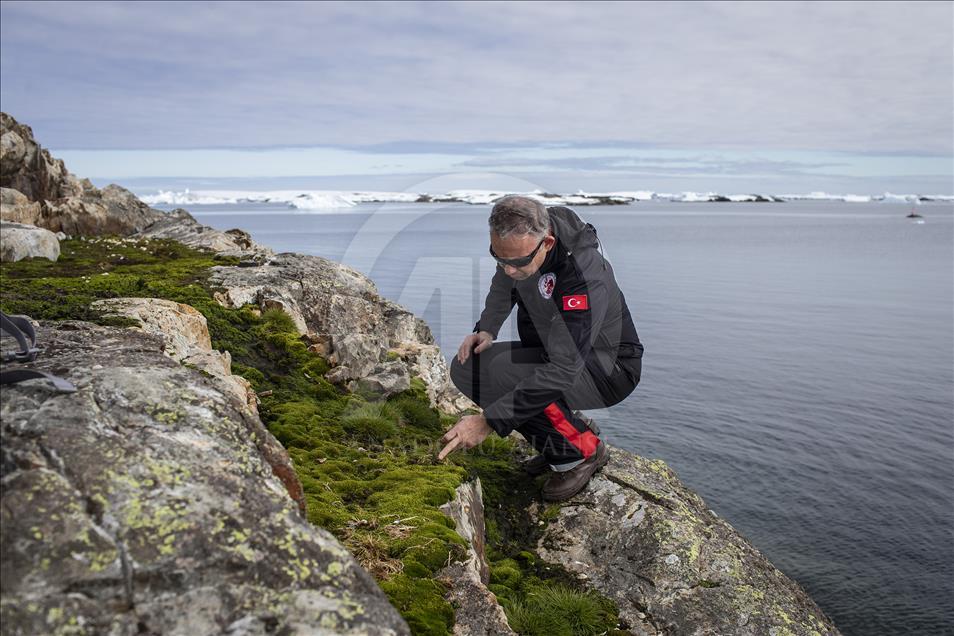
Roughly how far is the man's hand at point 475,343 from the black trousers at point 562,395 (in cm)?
26

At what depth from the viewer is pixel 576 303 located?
8031 mm

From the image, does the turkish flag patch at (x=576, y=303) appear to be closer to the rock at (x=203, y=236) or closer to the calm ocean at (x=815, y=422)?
the calm ocean at (x=815, y=422)

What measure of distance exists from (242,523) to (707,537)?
7080 mm

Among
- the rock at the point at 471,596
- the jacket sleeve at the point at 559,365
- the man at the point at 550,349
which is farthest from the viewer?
the man at the point at 550,349

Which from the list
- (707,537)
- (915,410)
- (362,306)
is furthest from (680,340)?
(707,537)

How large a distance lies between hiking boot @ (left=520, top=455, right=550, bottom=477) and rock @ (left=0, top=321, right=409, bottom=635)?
20.6ft

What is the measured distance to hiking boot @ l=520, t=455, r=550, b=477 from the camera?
9914mm

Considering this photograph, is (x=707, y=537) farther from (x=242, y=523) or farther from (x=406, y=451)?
(x=242, y=523)

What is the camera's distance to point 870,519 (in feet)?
53.9

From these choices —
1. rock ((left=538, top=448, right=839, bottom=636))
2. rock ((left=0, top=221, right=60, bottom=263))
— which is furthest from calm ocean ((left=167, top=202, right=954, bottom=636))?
rock ((left=0, top=221, right=60, bottom=263))

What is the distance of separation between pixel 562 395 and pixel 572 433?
0.62 m

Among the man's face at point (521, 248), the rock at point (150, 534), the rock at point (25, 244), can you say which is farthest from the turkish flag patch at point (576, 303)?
the rock at point (25, 244)

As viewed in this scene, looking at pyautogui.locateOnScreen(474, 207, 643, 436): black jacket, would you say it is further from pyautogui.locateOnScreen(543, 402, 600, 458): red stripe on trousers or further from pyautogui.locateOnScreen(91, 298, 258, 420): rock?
pyautogui.locateOnScreen(91, 298, 258, 420): rock

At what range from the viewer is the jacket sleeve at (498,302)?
9.77 metres
